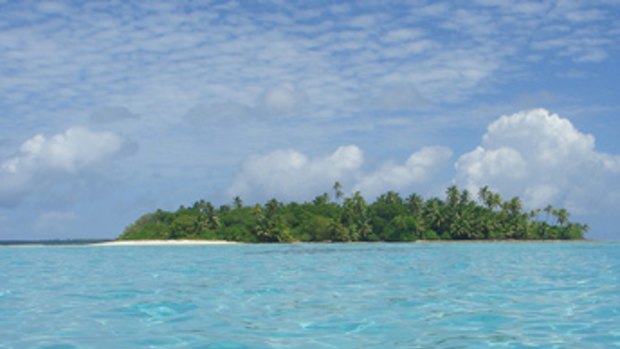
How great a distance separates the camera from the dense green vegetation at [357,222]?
117938 millimetres

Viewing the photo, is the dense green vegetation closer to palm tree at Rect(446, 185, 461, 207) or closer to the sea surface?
palm tree at Rect(446, 185, 461, 207)

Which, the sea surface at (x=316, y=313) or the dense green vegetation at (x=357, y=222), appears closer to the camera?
the sea surface at (x=316, y=313)

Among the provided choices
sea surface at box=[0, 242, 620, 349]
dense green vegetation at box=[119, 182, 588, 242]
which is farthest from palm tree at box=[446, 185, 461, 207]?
sea surface at box=[0, 242, 620, 349]

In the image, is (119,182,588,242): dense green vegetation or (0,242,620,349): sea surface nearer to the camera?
(0,242,620,349): sea surface

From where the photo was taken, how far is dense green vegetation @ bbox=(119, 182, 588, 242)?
387ft

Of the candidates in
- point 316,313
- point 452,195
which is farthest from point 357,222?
point 316,313

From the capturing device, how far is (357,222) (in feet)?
397

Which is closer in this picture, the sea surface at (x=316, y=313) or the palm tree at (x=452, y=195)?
the sea surface at (x=316, y=313)

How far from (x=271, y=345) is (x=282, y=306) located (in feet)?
16.1

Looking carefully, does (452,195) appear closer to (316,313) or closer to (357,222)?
(357,222)

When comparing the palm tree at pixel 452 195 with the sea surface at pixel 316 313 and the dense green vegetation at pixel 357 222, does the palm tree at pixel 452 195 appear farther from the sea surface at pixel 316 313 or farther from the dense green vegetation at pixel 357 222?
the sea surface at pixel 316 313

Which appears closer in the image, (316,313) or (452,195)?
(316,313)

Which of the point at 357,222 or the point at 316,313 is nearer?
the point at 316,313

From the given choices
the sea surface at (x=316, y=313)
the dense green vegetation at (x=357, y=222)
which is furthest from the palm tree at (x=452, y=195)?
the sea surface at (x=316, y=313)
